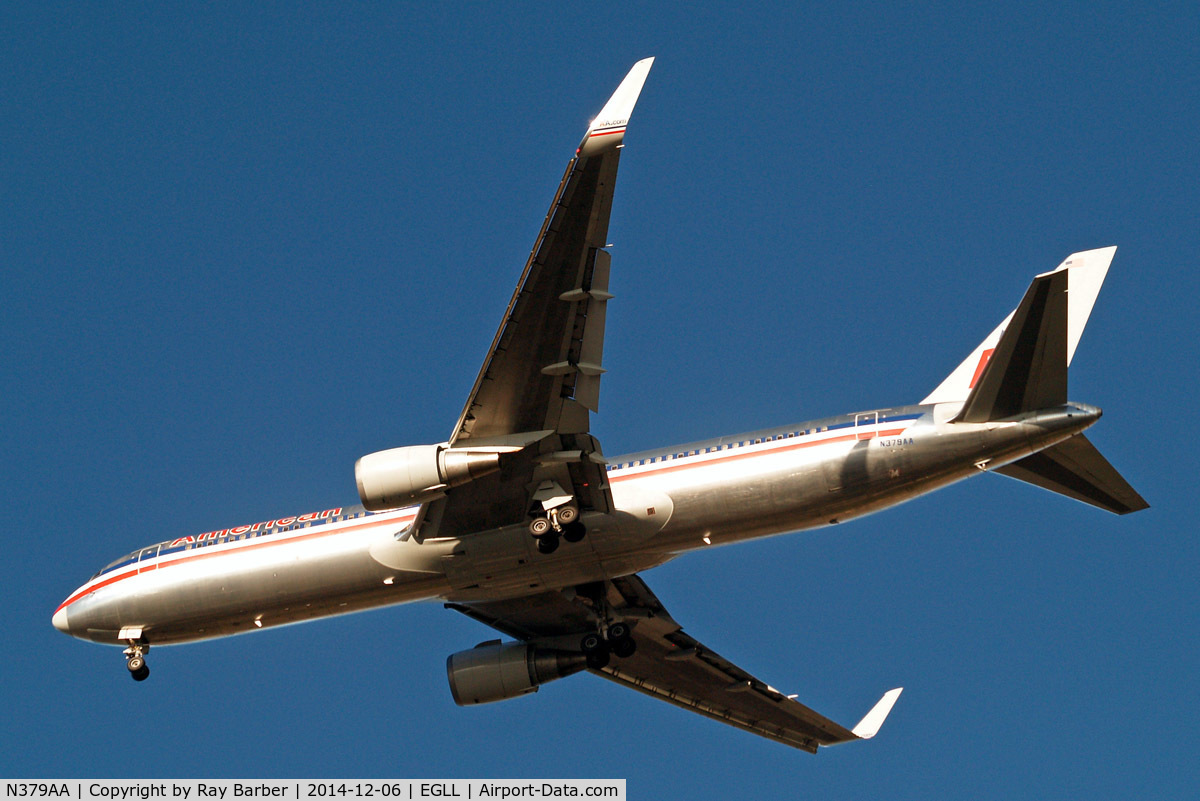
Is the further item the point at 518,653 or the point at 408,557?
the point at 518,653

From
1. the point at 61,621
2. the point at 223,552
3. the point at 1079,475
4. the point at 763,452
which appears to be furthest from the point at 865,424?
the point at 61,621

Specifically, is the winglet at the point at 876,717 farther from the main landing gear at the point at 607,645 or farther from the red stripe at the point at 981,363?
the red stripe at the point at 981,363

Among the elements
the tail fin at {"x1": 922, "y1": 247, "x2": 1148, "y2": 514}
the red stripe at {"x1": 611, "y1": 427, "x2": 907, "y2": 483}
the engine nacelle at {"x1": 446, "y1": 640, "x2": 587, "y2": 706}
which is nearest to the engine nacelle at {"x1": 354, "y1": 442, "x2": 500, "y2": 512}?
the red stripe at {"x1": 611, "y1": 427, "x2": 907, "y2": 483}

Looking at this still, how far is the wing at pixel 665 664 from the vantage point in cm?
3272

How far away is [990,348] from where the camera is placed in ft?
97.0

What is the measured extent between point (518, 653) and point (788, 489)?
9.13 meters

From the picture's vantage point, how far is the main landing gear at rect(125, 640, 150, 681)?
30639 millimetres

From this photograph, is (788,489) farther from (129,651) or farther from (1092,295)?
(129,651)

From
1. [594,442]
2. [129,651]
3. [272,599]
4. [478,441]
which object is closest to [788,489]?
[594,442]

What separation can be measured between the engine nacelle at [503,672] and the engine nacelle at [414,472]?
26.6 feet

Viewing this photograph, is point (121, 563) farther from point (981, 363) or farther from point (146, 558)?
point (981, 363)

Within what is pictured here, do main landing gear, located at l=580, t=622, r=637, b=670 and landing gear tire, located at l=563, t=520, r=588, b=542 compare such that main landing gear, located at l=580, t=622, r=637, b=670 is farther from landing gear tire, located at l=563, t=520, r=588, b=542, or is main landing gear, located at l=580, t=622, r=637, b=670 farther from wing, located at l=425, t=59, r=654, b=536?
wing, located at l=425, t=59, r=654, b=536

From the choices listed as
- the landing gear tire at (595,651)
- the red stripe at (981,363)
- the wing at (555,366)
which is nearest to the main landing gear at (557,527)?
the wing at (555,366)

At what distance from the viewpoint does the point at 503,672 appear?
3278 cm
